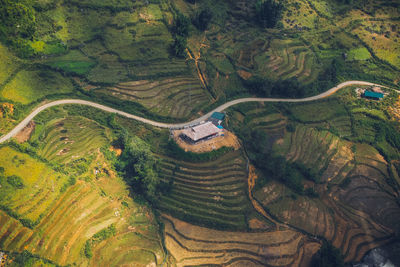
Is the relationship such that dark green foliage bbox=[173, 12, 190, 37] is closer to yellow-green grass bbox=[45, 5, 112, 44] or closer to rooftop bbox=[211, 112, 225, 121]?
yellow-green grass bbox=[45, 5, 112, 44]

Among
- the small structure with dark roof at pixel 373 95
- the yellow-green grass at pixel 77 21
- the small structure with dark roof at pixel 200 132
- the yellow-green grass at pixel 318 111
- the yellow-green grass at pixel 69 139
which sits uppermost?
the yellow-green grass at pixel 77 21

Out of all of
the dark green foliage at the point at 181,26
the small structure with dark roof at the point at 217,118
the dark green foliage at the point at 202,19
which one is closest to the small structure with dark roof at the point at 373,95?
the small structure with dark roof at the point at 217,118

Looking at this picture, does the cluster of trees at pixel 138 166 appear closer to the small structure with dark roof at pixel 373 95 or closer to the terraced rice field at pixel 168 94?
the terraced rice field at pixel 168 94

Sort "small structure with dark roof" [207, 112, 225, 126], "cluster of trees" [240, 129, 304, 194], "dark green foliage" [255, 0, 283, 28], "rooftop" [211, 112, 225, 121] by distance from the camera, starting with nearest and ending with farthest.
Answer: "cluster of trees" [240, 129, 304, 194] → "small structure with dark roof" [207, 112, 225, 126] → "rooftop" [211, 112, 225, 121] → "dark green foliage" [255, 0, 283, 28]

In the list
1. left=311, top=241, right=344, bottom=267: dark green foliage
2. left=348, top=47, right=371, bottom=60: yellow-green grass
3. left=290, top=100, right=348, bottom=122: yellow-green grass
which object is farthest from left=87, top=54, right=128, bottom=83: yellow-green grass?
left=348, top=47, right=371, bottom=60: yellow-green grass

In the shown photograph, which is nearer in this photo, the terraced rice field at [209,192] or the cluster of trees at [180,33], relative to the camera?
the terraced rice field at [209,192]
